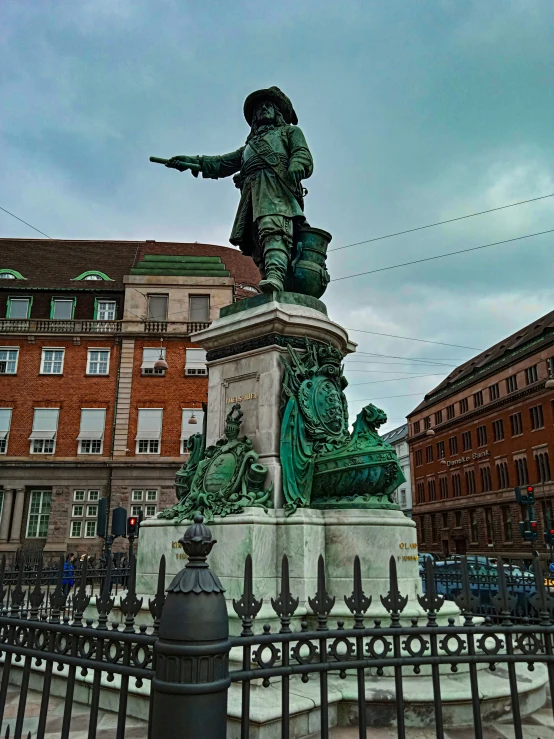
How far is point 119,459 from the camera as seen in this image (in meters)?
31.0

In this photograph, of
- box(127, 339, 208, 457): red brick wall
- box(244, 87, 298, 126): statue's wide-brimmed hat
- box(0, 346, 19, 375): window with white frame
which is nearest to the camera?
box(244, 87, 298, 126): statue's wide-brimmed hat

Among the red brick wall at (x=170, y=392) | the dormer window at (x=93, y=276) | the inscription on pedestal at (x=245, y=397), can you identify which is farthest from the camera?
the dormer window at (x=93, y=276)

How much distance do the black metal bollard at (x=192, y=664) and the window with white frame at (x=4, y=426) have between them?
107ft

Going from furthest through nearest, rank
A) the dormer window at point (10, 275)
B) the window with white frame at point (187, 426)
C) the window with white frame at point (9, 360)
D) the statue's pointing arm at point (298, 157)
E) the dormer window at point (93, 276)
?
1. the dormer window at point (93, 276)
2. the dormer window at point (10, 275)
3. the window with white frame at point (9, 360)
4. the window with white frame at point (187, 426)
5. the statue's pointing arm at point (298, 157)

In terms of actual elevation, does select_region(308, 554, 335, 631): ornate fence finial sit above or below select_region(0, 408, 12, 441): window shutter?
below

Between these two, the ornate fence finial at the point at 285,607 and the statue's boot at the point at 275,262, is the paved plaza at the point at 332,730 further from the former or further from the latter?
the statue's boot at the point at 275,262

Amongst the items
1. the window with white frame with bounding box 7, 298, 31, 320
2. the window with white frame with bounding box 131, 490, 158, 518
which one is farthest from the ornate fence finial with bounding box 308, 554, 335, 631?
the window with white frame with bounding box 7, 298, 31, 320

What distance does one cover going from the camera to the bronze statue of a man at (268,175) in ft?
27.3

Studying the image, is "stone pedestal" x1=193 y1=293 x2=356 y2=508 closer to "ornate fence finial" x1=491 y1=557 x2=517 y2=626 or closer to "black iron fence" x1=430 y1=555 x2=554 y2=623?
"black iron fence" x1=430 y1=555 x2=554 y2=623

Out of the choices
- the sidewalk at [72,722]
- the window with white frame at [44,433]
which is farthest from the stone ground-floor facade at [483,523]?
the sidewalk at [72,722]

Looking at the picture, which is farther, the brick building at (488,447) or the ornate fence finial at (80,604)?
the brick building at (488,447)

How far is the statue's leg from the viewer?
8188mm

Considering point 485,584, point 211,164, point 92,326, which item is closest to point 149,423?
point 92,326

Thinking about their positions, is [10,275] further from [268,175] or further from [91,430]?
[268,175]
